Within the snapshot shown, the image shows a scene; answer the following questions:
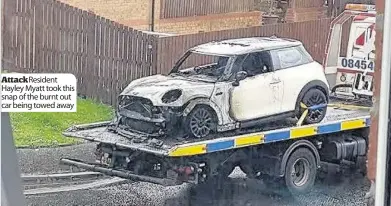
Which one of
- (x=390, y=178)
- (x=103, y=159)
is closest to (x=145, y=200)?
(x=103, y=159)

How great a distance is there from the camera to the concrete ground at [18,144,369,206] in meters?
2.03

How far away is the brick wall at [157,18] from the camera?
6.59ft

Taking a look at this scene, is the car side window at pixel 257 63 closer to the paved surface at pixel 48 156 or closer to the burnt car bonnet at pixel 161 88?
the burnt car bonnet at pixel 161 88

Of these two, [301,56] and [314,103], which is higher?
[301,56]

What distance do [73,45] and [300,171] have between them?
→ 78cm

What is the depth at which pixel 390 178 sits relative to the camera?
186 centimetres

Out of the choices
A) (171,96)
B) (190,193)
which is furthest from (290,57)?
(190,193)

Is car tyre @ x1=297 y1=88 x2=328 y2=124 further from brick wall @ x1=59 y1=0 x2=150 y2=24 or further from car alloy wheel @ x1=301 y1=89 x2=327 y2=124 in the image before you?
brick wall @ x1=59 y1=0 x2=150 y2=24

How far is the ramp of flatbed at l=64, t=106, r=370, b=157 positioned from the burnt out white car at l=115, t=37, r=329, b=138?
3 centimetres

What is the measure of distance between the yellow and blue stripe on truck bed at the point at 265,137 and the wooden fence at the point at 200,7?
0.38 m

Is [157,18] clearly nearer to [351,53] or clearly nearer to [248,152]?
[248,152]

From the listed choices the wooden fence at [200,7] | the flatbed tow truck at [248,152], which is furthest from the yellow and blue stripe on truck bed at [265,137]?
the wooden fence at [200,7]

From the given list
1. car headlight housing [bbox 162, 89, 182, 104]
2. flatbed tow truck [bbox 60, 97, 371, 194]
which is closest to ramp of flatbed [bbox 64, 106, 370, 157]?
flatbed tow truck [bbox 60, 97, 371, 194]

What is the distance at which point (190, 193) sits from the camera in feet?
6.79
